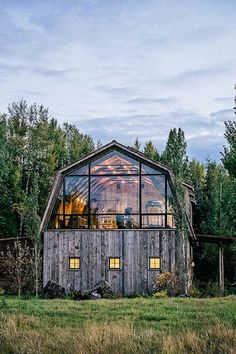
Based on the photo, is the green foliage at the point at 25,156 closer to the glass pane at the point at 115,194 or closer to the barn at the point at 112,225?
the barn at the point at 112,225

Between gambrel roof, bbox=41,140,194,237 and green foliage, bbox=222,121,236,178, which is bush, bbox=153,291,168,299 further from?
green foliage, bbox=222,121,236,178

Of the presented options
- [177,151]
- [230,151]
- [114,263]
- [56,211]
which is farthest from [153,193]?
[230,151]

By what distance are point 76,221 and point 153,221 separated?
11.6 feet

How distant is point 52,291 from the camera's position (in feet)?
97.1

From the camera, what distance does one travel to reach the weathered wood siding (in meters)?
29.8

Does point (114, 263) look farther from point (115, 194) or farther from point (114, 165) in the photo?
point (114, 165)

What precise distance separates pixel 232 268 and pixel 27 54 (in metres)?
20.7

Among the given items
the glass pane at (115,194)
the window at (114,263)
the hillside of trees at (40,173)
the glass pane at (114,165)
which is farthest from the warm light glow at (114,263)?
the hillside of trees at (40,173)

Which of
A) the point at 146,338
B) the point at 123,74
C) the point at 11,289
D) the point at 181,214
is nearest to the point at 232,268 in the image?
the point at 181,214

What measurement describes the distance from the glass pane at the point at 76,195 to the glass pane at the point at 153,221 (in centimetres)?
273

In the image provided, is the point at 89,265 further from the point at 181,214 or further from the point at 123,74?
the point at 123,74

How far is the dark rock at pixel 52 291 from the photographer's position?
96.6 feet

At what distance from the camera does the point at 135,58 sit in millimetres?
20562

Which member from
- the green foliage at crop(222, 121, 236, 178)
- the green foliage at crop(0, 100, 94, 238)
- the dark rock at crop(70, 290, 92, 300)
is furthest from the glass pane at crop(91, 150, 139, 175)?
the green foliage at crop(222, 121, 236, 178)
